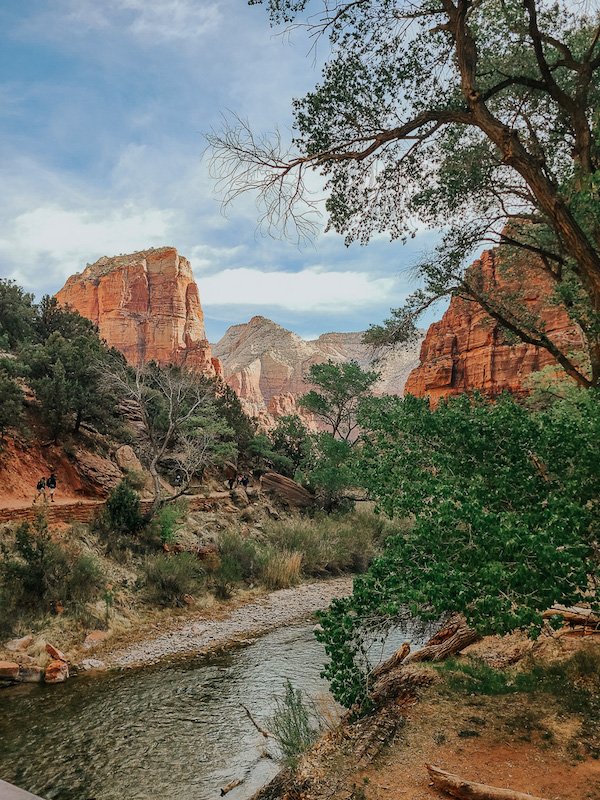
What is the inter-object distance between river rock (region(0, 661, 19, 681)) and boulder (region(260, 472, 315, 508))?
15975mm

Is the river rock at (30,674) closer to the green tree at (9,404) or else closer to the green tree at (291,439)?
the green tree at (9,404)

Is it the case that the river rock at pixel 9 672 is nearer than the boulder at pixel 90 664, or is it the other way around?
the river rock at pixel 9 672

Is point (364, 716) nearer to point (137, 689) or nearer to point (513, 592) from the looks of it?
point (513, 592)

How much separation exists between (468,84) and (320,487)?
22.6 m

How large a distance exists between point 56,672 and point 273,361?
3957 inches

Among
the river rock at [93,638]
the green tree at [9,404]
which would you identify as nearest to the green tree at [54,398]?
the green tree at [9,404]

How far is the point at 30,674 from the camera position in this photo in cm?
970

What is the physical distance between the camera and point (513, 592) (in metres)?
3.65

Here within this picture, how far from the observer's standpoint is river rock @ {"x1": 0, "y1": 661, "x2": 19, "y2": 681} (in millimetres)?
9531

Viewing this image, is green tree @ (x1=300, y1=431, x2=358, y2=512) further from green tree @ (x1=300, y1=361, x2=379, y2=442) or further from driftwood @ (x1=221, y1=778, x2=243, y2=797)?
driftwood @ (x1=221, y1=778, x2=243, y2=797)

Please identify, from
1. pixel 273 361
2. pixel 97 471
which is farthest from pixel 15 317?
pixel 273 361

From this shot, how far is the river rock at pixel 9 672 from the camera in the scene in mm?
9531

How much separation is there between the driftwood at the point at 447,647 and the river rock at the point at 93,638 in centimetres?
703

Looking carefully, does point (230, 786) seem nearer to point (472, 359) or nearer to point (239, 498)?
point (239, 498)
